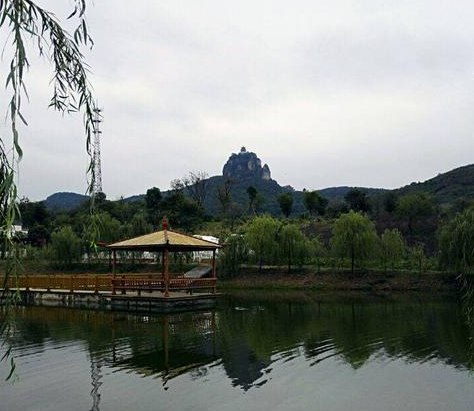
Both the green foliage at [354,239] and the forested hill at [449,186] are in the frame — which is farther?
the forested hill at [449,186]

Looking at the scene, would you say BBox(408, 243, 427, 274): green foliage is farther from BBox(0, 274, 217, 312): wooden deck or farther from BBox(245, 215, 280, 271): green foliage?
BBox(0, 274, 217, 312): wooden deck

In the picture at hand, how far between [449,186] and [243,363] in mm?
60519

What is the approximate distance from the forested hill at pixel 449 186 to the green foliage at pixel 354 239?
90.7 ft

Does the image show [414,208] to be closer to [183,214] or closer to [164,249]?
[183,214]

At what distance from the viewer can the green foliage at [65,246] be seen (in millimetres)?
38250

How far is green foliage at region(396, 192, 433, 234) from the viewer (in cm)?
4631

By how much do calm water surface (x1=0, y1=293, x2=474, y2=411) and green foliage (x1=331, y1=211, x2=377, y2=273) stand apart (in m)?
13.1

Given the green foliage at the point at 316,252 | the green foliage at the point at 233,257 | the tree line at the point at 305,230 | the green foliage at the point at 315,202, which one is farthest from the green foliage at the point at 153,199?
the green foliage at the point at 316,252

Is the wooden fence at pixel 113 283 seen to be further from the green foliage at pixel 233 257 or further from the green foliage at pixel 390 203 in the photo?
the green foliage at pixel 390 203

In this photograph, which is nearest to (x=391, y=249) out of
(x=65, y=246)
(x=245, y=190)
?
(x=65, y=246)

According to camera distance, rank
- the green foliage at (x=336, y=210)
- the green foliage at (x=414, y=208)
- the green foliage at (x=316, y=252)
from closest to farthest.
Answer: the green foliage at (x=316, y=252)
the green foliage at (x=414, y=208)
the green foliage at (x=336, y=210)

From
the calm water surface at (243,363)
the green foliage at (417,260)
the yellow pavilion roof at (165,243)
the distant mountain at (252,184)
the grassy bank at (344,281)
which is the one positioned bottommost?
the grassy bank at (344,281)

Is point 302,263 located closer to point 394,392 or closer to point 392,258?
point 392,258

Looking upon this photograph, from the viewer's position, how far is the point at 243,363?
1072 cm
